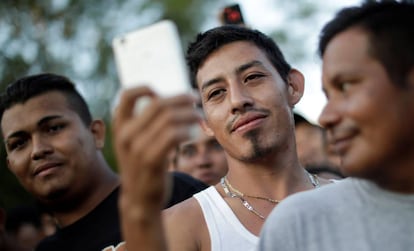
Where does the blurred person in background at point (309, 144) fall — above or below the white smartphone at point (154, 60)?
below

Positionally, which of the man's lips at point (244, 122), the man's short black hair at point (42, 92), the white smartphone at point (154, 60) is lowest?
the man's lips at point (244, 122)

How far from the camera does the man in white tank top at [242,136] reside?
3.30 metres

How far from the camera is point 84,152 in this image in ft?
14.8

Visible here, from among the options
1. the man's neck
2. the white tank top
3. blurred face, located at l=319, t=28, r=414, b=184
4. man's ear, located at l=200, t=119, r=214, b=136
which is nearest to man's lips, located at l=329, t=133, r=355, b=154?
blurred face, located at l=319, t=28, r=414, b=184

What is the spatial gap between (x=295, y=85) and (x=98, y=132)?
1.48m

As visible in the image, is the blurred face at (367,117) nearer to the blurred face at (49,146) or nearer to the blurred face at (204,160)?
the blurred face at (49,146)

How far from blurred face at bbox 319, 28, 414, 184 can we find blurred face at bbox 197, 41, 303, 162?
1.05m

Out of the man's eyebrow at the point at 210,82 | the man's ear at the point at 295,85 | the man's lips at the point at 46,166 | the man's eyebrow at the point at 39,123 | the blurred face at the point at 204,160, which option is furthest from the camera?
the blurred face at the point at 204,160

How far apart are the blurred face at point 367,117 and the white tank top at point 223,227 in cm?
99

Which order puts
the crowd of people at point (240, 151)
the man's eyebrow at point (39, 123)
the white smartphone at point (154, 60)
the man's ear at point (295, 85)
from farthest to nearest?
the man's eyebrow at point (39, 123), the man's ear at point (295, 85), the crowd of people at point (240, 151), the white smartphone at point (154, 60)

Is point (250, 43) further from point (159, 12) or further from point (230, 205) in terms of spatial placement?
point (159, 12)

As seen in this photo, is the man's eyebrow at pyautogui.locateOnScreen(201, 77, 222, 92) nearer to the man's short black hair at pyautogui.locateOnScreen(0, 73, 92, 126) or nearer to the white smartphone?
the man's short black hair at pyautogui.locateOnScreen(0, 73, 92, 126)

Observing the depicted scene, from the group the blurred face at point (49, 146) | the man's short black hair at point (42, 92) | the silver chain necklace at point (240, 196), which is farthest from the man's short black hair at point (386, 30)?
the man's short black hair at point (42, 92)

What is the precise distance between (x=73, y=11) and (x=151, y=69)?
15.8 metres
